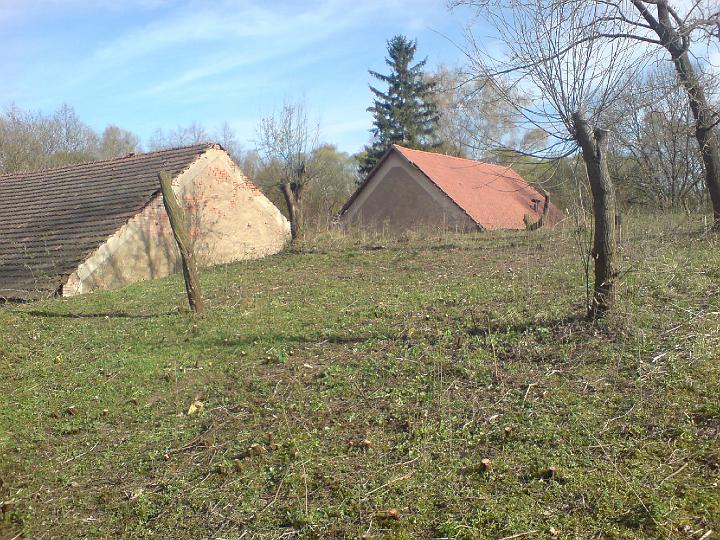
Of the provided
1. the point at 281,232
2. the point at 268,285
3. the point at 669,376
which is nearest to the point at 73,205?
the point at 281,232

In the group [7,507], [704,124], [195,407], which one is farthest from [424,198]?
[7,507]

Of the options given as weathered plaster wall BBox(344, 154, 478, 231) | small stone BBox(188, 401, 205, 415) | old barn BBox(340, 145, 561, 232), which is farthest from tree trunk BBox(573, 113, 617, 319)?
weathered plaster wall BBox(344, 154, 478, 231)

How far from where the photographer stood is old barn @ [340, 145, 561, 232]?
24312 millimetres

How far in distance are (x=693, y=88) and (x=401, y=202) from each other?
586 inches

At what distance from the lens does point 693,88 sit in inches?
473

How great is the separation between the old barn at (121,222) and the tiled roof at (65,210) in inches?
1.5

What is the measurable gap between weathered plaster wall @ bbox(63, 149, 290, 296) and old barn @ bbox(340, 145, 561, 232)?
5085 mm

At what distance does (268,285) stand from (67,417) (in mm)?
5935

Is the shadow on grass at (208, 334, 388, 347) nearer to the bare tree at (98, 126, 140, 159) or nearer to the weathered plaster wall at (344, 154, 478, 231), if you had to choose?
the weathered plaster wall at (344, 154, 478, 231)

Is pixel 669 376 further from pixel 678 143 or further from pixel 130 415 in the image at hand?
pixel 678 143

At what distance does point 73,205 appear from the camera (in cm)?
1856

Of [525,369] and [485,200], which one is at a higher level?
[485,200]

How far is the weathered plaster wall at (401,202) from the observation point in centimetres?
2444

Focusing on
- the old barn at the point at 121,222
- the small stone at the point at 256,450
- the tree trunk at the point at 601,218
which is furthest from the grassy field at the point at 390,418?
the old barn at the point at 121,222
